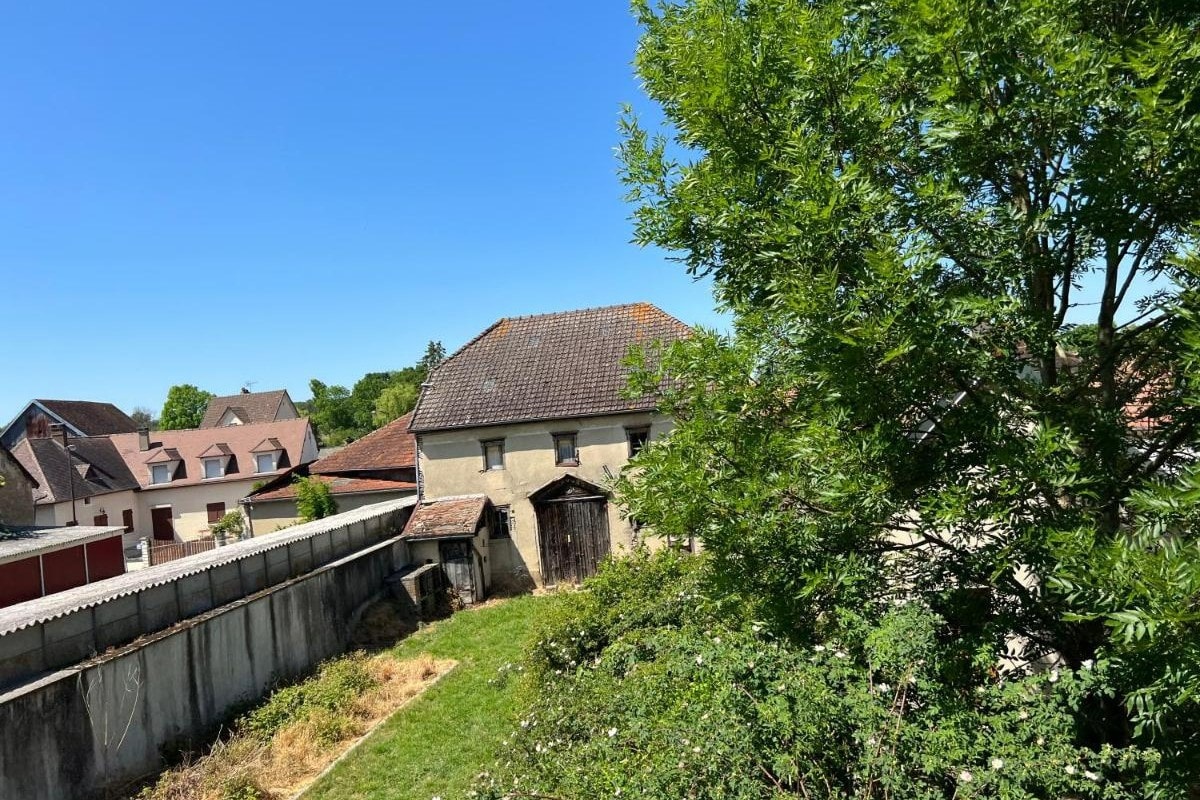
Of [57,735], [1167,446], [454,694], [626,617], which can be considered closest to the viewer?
[1167,446]

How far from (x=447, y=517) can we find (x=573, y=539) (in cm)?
385

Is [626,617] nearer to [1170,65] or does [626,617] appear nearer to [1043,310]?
[1043,310]

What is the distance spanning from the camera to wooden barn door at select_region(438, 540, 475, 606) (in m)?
19.4

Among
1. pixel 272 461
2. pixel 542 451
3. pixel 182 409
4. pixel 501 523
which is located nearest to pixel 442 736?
pixel 501 523

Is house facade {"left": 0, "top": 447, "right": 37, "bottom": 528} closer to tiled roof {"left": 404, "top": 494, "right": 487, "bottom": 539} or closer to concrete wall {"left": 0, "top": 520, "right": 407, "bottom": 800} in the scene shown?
tiled roof {"left": 404, "top": 494, "right": 487, "bottom": 539}

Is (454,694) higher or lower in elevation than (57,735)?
lower

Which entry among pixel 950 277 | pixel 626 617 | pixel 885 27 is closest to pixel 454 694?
pixel 626 617

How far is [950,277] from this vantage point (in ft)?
15.1

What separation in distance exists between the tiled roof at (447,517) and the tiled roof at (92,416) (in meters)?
34.7

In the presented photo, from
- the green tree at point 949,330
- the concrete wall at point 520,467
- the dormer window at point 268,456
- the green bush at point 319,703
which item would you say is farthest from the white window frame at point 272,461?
the green tree at point 949,330

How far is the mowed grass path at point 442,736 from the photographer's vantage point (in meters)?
9.36

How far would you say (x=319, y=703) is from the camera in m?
12.1

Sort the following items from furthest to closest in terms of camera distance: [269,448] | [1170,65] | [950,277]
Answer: [269,448] → [950,277] → [1170,65]

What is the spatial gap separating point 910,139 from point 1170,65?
1.58 metres
